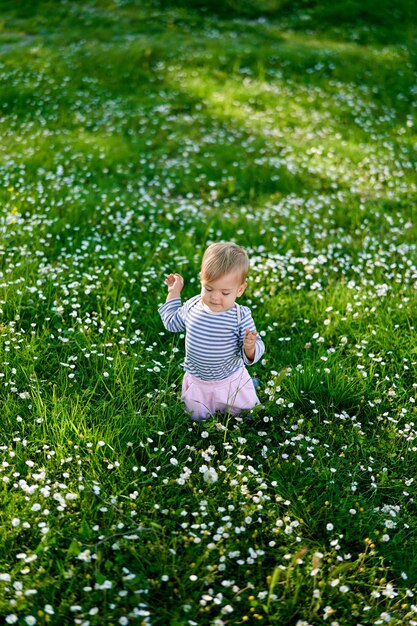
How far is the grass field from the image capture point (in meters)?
3.75

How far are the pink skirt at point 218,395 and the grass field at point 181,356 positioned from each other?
15 cm

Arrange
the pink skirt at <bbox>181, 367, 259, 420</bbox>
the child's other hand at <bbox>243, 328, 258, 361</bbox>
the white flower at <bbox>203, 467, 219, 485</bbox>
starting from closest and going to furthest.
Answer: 1. the white flower at <bbox>203, 467, 219, 485</bbox>
2. the child's other hand at <bbox>243, 328, 258, 361</bbox>
3. the pink skirt at <bbox>181, 367, 259, 420</bbox>


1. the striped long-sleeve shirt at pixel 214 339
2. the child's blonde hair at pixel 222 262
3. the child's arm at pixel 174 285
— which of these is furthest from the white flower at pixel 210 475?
the child's arm at pixel 174 285

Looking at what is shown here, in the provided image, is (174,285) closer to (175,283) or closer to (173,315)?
(175,283)

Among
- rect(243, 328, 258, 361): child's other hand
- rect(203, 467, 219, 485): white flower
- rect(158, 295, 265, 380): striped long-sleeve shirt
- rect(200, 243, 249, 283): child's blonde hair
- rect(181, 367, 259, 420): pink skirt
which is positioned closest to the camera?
rect(203, 467, 219, 485): white flower

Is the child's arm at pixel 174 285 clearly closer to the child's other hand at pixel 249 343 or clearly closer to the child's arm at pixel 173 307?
the child's arm at pixel 173 307

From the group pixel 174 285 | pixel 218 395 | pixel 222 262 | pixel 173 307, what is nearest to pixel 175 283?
pixel 174 285

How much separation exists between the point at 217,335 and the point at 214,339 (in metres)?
0.04

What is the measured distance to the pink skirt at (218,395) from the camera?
16.3ft

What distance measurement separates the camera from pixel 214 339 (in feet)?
15.4

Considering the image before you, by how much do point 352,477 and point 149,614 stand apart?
76.5 inches

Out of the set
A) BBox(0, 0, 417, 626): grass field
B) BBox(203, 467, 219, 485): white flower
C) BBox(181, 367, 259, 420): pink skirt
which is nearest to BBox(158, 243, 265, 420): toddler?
BBox(181, 367, 259, 420): pink skirt

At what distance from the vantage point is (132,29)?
18.0m

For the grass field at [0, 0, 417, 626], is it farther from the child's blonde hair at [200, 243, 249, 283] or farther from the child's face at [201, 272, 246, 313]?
the child's blonde hair at [200, 243, 249, 283]
